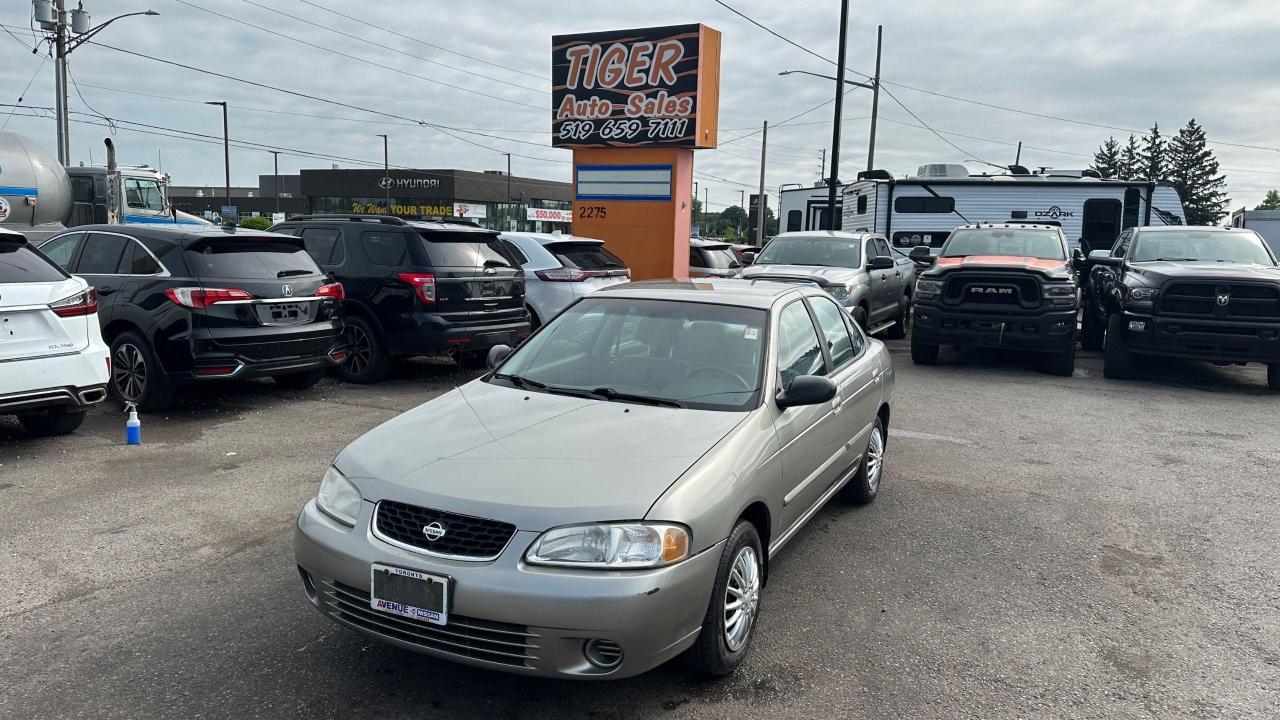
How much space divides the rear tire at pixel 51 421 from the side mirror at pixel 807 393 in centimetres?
582

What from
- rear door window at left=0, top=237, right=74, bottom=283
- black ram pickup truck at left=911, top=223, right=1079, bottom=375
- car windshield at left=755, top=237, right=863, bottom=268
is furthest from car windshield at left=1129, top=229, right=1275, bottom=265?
rear door window at left=0, top=237, right=74, bottom=283

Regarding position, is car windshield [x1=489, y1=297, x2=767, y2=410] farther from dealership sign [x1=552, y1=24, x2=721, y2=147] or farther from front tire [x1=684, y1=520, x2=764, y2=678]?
dealership sign [x1=552, y1=24, x2=721, y2=147]

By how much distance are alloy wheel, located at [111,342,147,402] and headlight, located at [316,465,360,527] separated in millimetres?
5376

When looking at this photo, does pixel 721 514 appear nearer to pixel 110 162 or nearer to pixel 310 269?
pixel 310 269

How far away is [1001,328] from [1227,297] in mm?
2424

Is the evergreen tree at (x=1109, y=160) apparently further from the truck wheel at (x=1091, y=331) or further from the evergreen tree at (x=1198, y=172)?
the truck wheel at (x=1091, y=331)

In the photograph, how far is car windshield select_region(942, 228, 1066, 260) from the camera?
42.6ft

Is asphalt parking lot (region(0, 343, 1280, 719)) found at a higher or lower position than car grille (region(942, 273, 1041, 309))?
lower

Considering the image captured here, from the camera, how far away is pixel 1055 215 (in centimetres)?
Result: 1872

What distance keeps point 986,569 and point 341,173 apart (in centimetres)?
8170

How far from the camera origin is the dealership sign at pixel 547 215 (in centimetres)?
7844

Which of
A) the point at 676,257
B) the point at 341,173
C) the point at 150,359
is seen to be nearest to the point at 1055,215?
the point at 676,257

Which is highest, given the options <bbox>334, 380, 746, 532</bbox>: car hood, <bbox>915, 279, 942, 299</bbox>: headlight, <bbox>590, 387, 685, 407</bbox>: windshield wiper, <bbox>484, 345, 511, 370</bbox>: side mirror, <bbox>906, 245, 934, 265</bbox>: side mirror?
<bbox>906, 245, 934, 265</bbox>: side mirror

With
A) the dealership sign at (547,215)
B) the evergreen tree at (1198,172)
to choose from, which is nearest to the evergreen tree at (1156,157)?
A: the evergreen tree at (1198,172)
